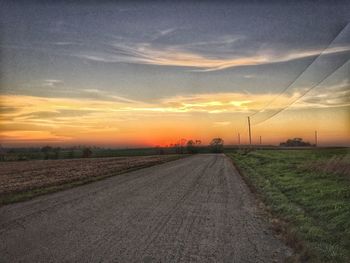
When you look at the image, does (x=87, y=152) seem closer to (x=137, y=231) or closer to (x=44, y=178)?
(x=44, y=178)

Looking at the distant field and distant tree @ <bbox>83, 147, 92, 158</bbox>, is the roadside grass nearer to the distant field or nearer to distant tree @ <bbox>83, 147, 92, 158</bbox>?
the distant field

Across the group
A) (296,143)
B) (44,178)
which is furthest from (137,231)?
(296,143)

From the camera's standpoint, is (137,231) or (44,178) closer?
(137,231)

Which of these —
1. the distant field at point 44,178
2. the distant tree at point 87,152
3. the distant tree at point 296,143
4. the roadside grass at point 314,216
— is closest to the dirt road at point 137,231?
the roadside grass at point 314,216

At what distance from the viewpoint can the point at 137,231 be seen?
28.0 feet

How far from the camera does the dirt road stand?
6652 millimetres

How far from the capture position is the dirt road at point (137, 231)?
21.8 feet

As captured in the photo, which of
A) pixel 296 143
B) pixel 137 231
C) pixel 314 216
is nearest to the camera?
pixel 137 231

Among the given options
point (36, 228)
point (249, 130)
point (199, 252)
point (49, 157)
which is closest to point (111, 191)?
point (36, 228)

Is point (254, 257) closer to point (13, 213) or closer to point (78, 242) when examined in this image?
point (78, 242)

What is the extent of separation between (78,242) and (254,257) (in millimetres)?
3487

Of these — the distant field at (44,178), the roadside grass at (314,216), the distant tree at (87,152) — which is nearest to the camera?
the roadside grass at (314,216)

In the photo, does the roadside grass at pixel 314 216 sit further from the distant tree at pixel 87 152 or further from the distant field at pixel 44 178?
the distant tree at pixel 87 152

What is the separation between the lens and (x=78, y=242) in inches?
295
